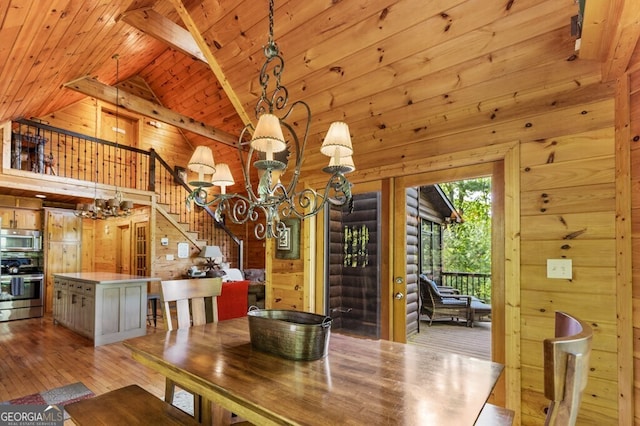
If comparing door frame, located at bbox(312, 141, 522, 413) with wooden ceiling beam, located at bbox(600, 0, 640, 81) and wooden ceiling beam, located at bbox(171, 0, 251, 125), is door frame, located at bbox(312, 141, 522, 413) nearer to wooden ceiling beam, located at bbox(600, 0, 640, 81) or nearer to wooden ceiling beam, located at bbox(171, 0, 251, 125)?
wooden ceiling beam, located at bbox(600, 0, 640, 81)

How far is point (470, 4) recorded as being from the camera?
6.92 feet

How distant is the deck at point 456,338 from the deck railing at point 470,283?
243 millimetres

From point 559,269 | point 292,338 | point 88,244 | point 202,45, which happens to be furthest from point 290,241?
point 88,244

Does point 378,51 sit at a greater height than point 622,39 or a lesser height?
greater

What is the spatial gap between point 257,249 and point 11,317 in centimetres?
526

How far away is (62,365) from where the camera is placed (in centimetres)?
385

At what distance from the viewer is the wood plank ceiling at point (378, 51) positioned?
2035 millimetres

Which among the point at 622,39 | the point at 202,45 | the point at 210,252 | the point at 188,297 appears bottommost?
the point at 210,252

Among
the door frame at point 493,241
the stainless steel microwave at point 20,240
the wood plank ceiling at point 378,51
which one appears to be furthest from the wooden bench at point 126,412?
the stainless steel microwave at point 20,240

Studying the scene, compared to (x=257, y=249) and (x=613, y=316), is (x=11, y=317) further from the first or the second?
(x=613, y=316)

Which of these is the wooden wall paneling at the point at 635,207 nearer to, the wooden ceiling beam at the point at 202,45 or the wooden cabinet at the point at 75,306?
the wooden ceiling beam at the point at 202,45

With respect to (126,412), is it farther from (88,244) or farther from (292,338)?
(88,244)

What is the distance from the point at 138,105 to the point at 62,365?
14.0 ft

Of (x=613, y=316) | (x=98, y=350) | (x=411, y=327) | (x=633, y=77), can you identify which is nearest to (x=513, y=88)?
(x=633, y=77)
